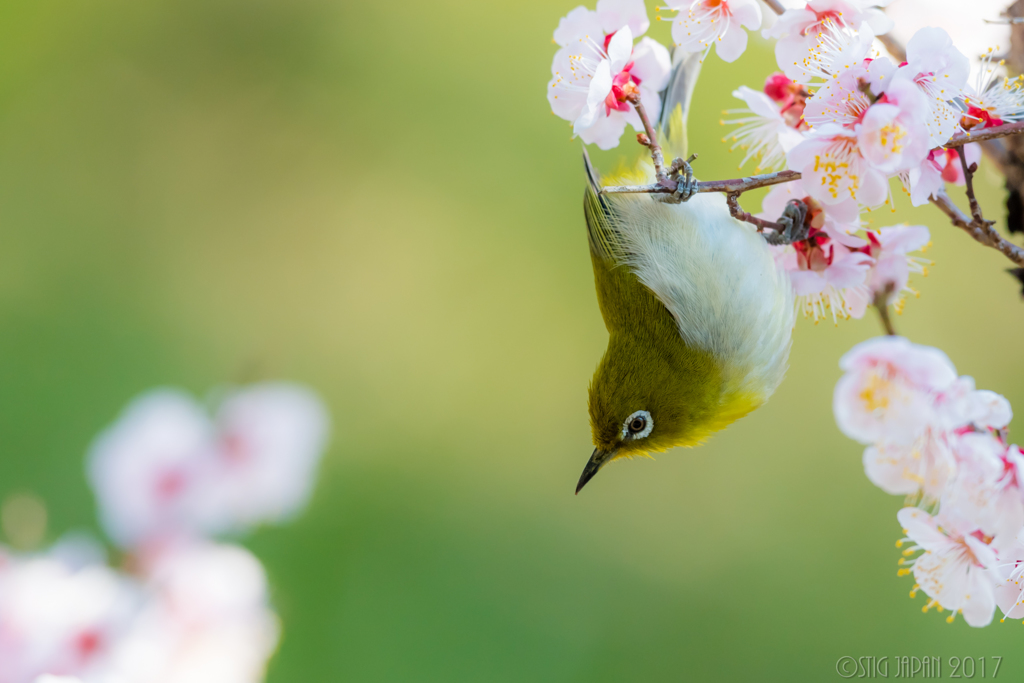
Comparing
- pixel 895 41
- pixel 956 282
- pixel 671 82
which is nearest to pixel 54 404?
pixel 671 82

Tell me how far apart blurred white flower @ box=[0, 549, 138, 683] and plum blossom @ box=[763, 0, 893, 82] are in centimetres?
118

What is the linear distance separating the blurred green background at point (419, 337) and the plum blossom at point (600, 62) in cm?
140

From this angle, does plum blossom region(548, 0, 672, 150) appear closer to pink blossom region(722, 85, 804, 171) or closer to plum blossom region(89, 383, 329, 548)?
pink blossom region(722, 85, 804, 171)

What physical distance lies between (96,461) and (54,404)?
889 mm

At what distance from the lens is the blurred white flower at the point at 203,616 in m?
1.18

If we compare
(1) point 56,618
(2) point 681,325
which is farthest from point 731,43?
(1) point 56,618

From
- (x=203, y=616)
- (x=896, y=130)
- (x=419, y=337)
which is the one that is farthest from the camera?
(x=419, y=337)

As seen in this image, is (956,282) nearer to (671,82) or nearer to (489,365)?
(489,365)

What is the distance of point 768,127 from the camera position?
634mm

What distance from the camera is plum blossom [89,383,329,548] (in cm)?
132

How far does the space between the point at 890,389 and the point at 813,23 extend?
0.93 ft

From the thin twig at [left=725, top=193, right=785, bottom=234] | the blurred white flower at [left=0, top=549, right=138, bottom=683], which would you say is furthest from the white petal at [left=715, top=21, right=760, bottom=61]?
the blurred white flower at [left=0, top=549, right=138, bottom=683]

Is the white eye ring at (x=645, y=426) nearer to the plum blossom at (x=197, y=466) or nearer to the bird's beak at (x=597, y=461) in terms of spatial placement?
the bird's beak at (x=597, y=461)

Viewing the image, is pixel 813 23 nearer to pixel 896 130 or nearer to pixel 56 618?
pixel 896 130
